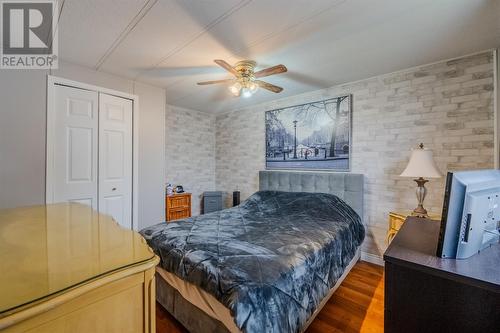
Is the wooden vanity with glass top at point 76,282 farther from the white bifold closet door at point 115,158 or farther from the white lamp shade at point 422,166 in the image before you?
the white lamp shade at point 422,166

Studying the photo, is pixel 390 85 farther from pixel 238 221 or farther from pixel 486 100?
pixel 238 221

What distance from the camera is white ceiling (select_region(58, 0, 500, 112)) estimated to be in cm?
160

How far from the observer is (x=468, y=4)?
155 cm

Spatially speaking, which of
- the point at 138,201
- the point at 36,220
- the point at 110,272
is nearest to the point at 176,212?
the point at 138,201

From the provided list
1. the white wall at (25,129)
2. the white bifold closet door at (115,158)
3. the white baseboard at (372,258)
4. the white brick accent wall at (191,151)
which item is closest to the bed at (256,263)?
the white baseboard at (372,258)

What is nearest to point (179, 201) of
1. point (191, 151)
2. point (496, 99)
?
point (191, 151)

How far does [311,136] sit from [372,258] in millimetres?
1879

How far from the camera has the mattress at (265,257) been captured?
1.21 meters

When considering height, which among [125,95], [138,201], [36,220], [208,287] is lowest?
[208,287]

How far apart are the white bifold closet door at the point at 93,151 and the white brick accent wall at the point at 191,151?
1.16m

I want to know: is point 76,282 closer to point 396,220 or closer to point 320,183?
point 396,220

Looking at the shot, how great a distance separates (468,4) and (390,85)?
1.18 m

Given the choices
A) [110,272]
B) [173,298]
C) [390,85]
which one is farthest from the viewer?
[390,85]

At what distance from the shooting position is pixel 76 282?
0.59 meters
